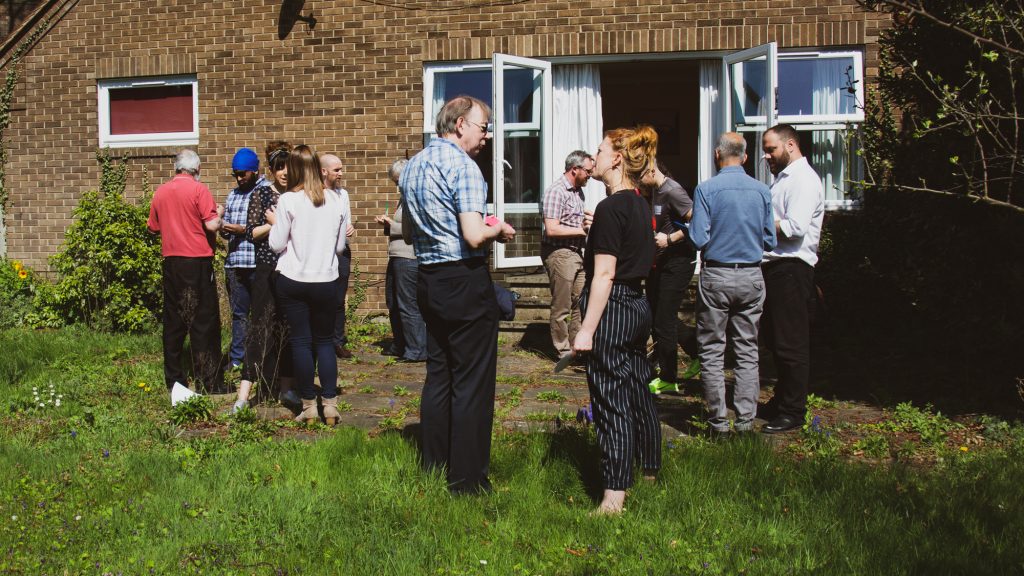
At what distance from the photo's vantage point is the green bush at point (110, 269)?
10258 mm

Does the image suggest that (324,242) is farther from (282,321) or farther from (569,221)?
(569,221)

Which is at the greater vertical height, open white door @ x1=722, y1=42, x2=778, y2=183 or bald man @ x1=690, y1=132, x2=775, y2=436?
open white door @ x1=722, y1=42, x2=778, y2=183

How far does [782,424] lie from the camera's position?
233 inches

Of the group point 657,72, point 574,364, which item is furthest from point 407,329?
point 657,72

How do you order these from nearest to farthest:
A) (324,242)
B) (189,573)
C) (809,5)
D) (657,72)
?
(189,573) → (324,242) → (809,5) → (657,72)

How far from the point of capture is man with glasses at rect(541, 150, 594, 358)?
324 inches

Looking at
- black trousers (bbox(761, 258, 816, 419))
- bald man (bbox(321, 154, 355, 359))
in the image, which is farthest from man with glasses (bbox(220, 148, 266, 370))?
black trousers (bbox(761, 258, 816, 419))

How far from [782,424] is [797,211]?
1313mm

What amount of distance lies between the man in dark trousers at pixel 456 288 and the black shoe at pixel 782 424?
2.12 meters

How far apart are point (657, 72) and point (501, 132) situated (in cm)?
449

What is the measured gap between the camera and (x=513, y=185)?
33.1 feet

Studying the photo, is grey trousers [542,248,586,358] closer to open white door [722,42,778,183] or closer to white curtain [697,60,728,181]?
open white door [722,42,778,183]

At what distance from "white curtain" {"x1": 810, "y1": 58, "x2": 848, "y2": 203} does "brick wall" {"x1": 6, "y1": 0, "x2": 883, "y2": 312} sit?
0.99ft

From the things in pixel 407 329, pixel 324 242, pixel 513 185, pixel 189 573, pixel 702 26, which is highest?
pixel 702 26
